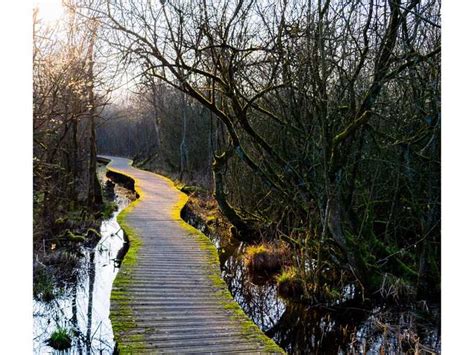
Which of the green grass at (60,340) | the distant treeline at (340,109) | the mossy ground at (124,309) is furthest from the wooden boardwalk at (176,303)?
the distant treeline at (340,109)

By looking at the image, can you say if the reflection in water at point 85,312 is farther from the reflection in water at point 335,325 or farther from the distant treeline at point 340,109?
the distant treeline at point 340,109

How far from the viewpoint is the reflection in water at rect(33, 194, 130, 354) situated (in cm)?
427

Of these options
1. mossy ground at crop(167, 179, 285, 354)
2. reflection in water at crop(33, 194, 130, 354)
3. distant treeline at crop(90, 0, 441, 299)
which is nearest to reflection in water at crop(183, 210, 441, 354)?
distant treeline at crop(90, 0, 441, 299)

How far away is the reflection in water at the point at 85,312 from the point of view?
14.0 feet

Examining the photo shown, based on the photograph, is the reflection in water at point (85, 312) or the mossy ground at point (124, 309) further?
the reflection in water at point (85, 312)

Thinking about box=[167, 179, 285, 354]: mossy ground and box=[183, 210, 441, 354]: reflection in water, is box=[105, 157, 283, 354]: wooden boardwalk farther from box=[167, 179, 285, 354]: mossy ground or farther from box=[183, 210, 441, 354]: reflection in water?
box=[183, 210, 441, 354]: reflection in water
